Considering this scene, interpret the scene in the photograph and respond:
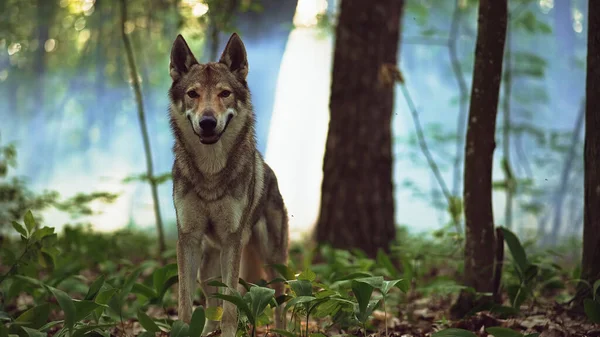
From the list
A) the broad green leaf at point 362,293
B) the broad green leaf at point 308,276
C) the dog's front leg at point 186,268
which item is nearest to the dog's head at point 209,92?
the dog's front leg at point 186,268

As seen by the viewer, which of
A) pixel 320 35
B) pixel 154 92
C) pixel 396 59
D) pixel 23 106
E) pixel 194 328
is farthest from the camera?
pixel 23 106

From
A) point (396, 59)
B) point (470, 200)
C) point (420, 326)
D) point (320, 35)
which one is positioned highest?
point (320, 35)

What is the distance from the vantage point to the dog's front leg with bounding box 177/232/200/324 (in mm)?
3738

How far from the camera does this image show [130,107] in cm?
4231

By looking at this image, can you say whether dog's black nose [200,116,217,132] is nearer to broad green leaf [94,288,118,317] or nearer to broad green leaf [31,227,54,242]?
broad green leaf [94,288,118,317]

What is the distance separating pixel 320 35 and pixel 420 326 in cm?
1539

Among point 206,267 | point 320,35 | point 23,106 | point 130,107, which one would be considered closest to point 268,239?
point 206,267

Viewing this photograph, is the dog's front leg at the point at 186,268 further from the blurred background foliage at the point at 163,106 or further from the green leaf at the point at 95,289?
the blurred background foliage at the point at 163,106

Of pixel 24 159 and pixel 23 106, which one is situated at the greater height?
pixel 23 106

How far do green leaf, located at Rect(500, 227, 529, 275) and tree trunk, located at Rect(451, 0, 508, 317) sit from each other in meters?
0.14

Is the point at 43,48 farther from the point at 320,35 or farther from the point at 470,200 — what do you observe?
the point at 470,200

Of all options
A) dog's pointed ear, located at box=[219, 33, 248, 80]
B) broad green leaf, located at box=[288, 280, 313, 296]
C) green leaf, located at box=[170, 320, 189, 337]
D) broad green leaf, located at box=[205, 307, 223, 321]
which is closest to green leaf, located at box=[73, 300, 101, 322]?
green leaf, located at box=[170, 320, 189, 337]

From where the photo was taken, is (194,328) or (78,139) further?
(78,139)

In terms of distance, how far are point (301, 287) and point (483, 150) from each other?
1.92m
